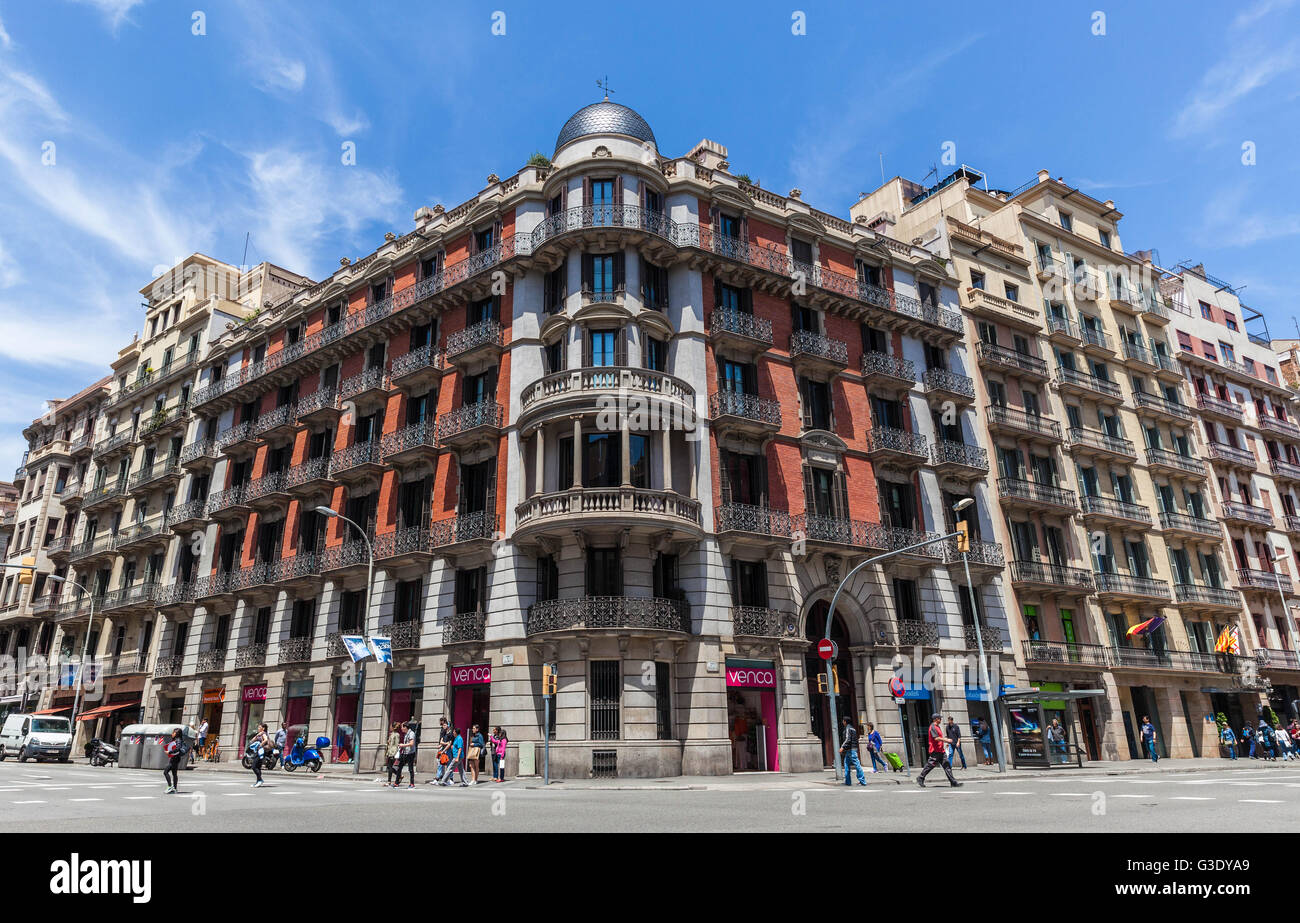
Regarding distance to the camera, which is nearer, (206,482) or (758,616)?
(758,616)

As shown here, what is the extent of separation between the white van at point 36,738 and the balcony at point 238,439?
14332mm

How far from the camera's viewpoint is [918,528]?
109 ft

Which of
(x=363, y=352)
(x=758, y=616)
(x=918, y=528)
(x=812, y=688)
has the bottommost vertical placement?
(x=812, y=688)

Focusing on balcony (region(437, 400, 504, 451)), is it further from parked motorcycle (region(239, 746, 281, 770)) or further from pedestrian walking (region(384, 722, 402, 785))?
parked motorcycle (region(239, 746, 281, 770))

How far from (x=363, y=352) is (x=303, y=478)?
6.13 metres

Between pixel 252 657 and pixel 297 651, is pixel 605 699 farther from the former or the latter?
pixel 252 657

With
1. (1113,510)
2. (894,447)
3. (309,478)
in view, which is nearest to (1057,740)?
(894,447)

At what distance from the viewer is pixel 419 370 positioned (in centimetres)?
3316

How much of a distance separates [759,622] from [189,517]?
3036cm

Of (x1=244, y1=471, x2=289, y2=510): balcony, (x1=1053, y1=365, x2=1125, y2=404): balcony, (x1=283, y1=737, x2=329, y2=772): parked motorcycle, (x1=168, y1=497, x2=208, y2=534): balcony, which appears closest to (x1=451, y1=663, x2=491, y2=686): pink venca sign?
(x1=283, y1=737, x2=329, y2=772): parked motorcycle

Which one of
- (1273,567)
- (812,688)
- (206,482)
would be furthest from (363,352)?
(1273,567)

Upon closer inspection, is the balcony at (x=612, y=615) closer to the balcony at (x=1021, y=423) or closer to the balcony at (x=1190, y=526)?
the balcony at (x=1021, y=423)
